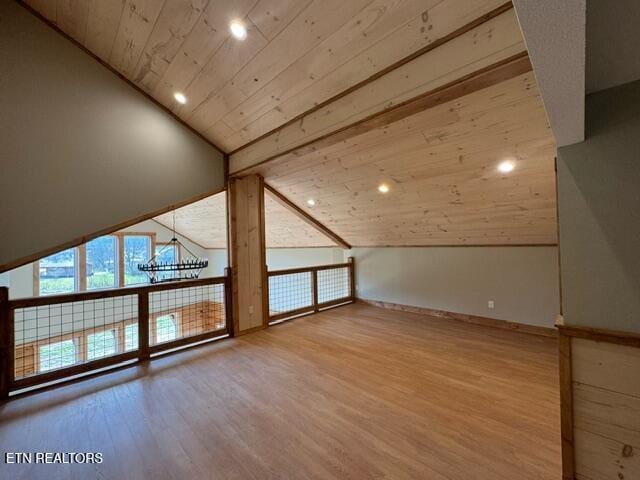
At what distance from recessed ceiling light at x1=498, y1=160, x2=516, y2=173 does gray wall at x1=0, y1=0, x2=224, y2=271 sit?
3691 millimetres

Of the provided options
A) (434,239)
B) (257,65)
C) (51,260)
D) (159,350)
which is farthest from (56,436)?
(51,260)

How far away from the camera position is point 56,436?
206 centimetres

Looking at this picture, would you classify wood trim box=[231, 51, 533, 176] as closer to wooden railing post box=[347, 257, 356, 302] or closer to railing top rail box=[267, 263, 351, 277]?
railing top rail box=[267, 263, 351, 277]

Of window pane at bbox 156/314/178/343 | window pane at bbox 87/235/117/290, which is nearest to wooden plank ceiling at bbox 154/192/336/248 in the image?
window pane at bbox 87/235/117/290

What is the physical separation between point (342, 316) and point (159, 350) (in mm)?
2865

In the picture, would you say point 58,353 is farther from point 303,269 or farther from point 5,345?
point 303,269

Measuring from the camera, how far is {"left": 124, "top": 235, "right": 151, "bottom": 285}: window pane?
769 cm

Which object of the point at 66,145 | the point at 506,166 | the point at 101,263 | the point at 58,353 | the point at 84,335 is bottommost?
the point at 58,353

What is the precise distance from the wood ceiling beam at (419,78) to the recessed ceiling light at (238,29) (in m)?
0.82

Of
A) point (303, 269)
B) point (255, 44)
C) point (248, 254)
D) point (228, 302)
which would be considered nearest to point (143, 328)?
point (228, 302)

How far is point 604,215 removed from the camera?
1436 mm

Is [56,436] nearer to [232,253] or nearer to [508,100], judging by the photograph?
[232,253]

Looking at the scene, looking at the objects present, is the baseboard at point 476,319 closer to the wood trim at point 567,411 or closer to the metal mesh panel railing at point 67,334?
the wood trim at point 567,411

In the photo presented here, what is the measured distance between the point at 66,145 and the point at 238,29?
7.15 feet
